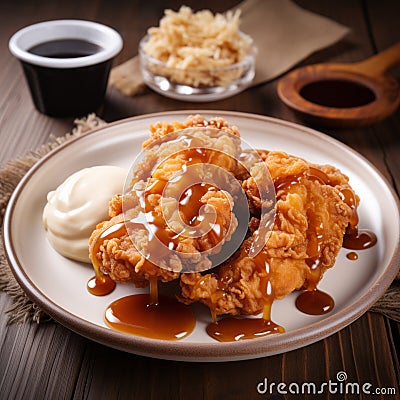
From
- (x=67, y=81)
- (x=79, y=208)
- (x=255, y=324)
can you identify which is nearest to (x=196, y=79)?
(x=67, y=81)

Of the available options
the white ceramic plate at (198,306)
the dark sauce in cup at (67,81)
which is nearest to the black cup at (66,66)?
the dark sauce in cup at (67,81)

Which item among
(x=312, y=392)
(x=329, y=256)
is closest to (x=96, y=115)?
(x=329, y=256)

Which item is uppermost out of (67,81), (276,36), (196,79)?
(67,81)

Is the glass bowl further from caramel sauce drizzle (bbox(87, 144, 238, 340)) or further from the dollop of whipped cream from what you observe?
caramel sauce drizzle (bbox(87, 144, 238, 340))

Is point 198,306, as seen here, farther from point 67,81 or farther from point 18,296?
point 67,81

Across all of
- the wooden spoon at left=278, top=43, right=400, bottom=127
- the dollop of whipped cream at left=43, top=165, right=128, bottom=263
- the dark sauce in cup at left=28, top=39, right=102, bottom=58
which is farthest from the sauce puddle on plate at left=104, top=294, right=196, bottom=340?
the dark sauce in cup at left=28, top=39, right=102, bottom=58

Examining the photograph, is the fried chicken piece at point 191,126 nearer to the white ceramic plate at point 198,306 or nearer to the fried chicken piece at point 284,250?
the fried chicken piece at point 284,250

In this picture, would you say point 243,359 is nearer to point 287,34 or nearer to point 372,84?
point 372,84
